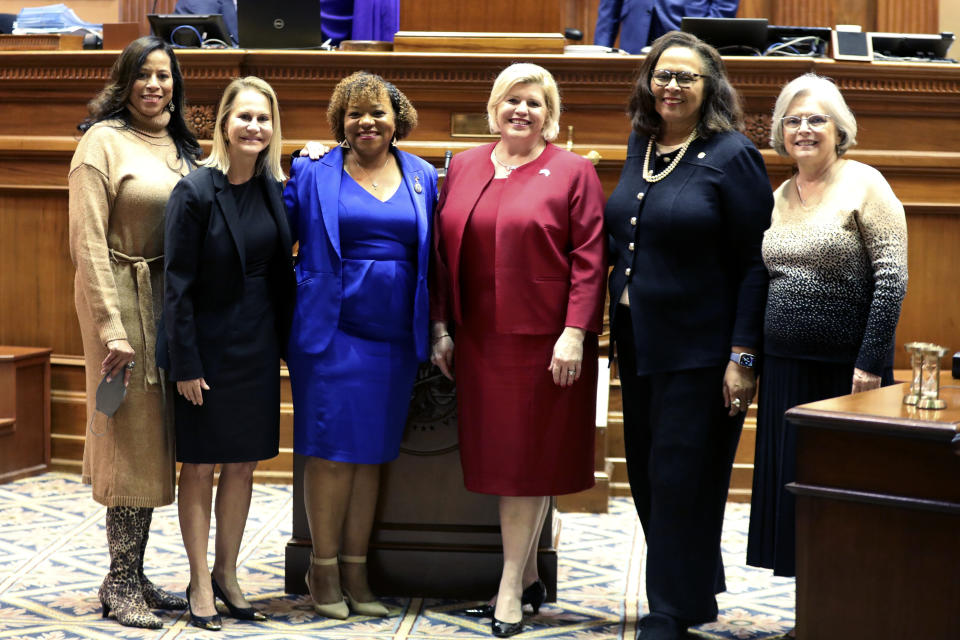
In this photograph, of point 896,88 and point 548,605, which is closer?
point 548,605

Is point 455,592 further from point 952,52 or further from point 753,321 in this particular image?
point 952,52

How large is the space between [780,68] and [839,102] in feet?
5.27

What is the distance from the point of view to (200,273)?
9.71 ft

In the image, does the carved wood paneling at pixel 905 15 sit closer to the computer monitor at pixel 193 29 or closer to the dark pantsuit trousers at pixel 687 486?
the computer monitor at pixel 193 29

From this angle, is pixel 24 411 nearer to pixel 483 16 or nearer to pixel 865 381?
pixel 483 16

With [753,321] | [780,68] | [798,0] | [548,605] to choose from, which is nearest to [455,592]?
[548,605]

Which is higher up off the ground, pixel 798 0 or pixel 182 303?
pixel 798 0

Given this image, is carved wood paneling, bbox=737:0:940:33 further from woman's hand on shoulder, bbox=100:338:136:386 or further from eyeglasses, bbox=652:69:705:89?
woman's hand on shoulder, bbox=100:338:136:386

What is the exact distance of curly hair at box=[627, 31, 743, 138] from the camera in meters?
→ 2.87

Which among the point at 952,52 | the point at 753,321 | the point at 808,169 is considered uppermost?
the point at 952,52

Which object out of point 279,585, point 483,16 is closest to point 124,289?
point 279,585

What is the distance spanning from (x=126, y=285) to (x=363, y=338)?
25.5 inches

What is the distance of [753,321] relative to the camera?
112 inches

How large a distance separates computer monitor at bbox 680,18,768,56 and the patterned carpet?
5.99ft
